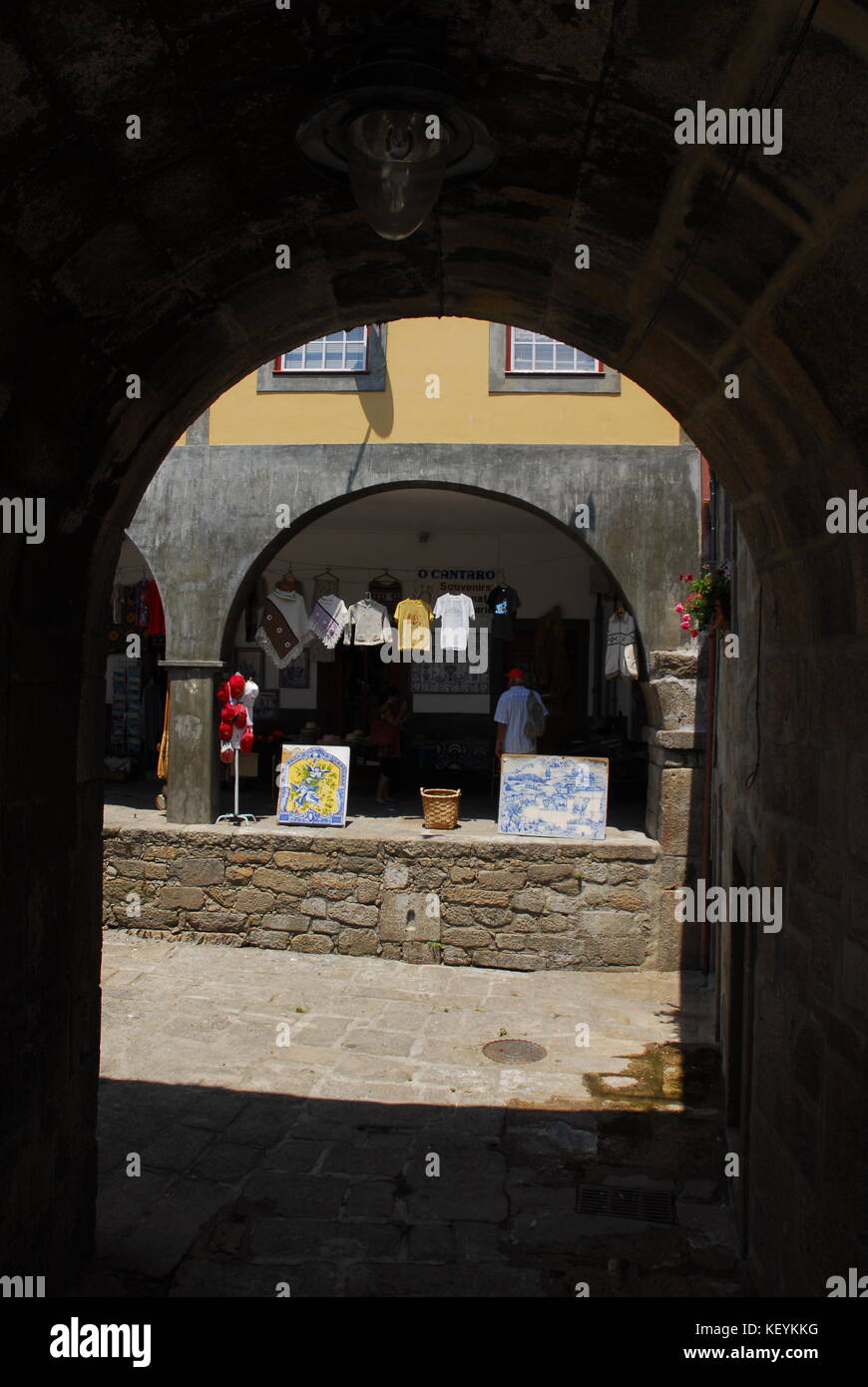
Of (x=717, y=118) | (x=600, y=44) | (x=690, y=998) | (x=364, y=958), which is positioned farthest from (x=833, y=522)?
(x=364, y=958)

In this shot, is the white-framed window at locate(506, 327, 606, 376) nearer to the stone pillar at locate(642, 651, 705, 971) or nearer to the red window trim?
the red window trim

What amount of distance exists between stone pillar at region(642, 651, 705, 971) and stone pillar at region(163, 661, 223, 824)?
431 cm

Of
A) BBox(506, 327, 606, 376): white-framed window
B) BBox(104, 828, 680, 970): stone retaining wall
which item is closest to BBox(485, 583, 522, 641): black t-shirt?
BBox(506, 327, 606, 376): white-framed window

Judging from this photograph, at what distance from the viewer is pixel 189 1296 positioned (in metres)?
4.25

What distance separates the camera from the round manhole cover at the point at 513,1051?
23.2ft

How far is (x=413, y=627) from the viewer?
461 inches

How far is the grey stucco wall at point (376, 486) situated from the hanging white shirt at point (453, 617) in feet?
5.55

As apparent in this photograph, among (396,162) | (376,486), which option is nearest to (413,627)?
(376,486)

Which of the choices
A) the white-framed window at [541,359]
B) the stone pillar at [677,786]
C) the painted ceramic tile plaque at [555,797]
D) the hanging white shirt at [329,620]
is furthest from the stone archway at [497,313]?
the hanging white shirt at [329,620]

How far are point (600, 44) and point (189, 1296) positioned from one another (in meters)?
4.55

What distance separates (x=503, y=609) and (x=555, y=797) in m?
3.99

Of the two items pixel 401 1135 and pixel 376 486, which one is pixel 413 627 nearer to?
pixel 376 486

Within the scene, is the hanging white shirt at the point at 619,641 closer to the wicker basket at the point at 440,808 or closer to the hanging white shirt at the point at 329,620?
the wicker basket at the point at 440,808

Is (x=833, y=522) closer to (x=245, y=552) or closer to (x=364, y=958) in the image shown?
(x=364, y=958)
